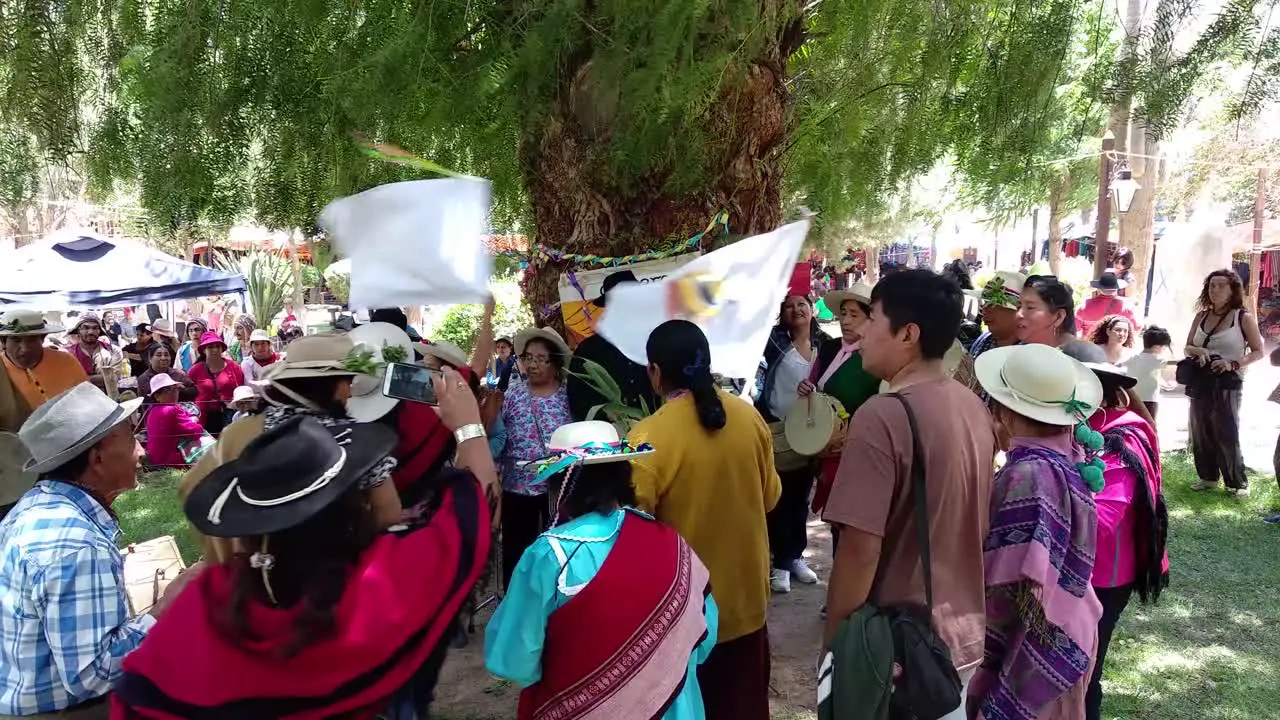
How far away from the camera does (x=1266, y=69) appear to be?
9.57 feet

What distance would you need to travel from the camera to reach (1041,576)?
2.64 metres

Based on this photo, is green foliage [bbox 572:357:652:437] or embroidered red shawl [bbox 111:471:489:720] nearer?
embroidered red shawl [bbox 111:471:489:720]

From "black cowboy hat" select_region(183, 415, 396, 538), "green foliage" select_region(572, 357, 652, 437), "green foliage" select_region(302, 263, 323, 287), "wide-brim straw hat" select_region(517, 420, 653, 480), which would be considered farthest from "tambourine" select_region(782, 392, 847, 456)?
"green foliage" select_region(302, 263, 323, 287)

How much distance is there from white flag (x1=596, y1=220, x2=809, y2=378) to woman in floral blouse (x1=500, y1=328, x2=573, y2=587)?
52.6 inches

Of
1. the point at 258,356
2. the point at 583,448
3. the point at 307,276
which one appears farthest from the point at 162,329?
the point at 307,276

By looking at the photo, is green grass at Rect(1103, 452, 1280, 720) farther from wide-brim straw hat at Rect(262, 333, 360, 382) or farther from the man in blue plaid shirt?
the man in blue plaid shirt

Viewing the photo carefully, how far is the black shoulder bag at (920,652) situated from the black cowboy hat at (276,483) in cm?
149

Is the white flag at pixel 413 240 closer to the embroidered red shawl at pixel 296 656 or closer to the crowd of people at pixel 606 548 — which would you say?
the crowd of people at pixel 606 548

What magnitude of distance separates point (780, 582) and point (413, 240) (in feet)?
12.3

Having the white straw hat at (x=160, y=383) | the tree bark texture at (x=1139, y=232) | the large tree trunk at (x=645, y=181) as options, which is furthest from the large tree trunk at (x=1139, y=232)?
the white straw hat at (x=160, y=383)

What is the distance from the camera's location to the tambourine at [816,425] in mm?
4879

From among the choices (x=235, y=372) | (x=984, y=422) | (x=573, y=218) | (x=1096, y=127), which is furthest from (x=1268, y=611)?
(x=235, y=372)

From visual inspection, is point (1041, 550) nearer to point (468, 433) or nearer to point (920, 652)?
point (920, 652)

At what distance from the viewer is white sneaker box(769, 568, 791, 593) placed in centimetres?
583
